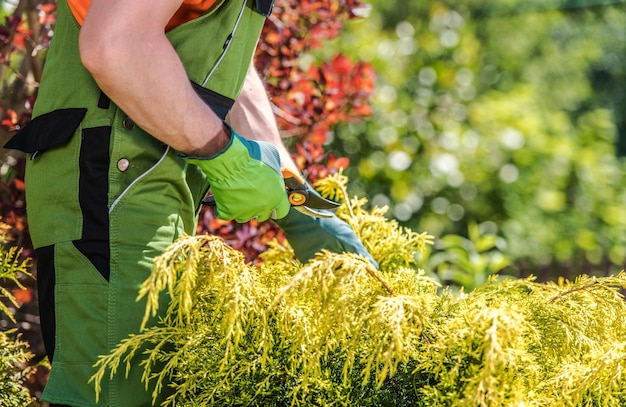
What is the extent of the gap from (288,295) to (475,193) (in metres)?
4.50

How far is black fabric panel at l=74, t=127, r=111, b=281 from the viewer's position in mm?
1688

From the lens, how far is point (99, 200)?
1695mm

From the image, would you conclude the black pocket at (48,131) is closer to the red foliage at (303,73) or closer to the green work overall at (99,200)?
the green work overall at (99,200)

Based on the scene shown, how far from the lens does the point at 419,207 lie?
561 centimetres

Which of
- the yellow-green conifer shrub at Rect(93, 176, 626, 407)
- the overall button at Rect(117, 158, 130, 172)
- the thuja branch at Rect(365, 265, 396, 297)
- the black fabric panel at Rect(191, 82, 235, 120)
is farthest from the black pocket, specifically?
the thuja branch at Rect(365, 265, 396, 297)

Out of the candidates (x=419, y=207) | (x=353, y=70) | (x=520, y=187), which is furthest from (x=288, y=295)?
(x=520, y=187)

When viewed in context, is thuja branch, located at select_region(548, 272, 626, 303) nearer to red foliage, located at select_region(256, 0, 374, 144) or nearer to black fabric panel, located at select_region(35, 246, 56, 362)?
black fabric panel, located at select_region(35, 246, 56, 362)

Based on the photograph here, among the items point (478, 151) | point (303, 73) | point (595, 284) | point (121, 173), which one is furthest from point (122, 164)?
point (478, 151)

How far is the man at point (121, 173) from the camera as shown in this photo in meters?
1.64

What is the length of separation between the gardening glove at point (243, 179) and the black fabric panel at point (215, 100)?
0.11 metres

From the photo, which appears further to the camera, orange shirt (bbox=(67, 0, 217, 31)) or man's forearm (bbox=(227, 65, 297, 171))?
man's forearm (bbox=(227, 65, 297, 171))

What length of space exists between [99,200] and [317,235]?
634 mm

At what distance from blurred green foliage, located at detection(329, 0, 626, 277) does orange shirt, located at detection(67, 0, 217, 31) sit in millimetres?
3710

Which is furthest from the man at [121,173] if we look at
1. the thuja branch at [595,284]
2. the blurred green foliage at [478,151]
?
the blurred green foliage at [478,151]
